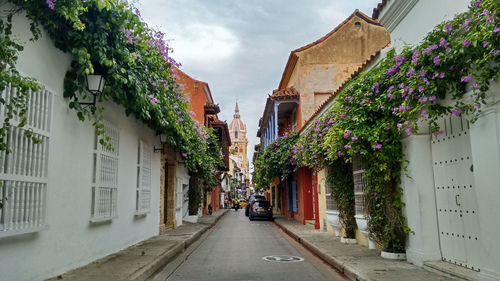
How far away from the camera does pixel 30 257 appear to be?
5129 millimetres

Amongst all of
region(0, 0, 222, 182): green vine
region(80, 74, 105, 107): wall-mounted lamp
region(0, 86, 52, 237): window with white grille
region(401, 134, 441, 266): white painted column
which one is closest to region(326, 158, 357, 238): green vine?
region(401, 134, 441, 266): white painted column

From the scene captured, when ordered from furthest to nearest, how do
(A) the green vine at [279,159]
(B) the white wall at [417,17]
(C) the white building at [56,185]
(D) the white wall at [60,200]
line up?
(A) the green vine at [279,159], (B) the white wall at [417,17], (D) the white wall at [60,200], (C) the white building at [56,185]

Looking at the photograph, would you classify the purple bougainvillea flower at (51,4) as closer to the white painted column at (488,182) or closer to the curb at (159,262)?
the curb at (159,262)

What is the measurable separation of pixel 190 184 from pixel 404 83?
53.3ft

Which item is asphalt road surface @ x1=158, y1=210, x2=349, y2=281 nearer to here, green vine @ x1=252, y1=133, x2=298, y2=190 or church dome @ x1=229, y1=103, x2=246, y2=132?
green vine @ x1=252, y1=133, x2=298, y2=190

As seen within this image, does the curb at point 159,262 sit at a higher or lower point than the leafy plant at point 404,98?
lower

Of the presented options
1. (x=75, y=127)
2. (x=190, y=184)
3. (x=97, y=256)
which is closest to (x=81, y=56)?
(x=75, y=127)

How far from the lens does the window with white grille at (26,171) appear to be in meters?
4.67

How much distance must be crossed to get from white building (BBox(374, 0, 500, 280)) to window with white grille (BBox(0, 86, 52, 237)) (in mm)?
6017

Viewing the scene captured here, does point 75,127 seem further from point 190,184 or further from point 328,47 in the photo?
point 328,47

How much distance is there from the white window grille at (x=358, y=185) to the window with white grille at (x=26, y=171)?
6.88 m

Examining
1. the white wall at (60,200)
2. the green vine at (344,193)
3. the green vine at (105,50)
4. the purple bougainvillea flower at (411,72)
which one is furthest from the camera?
the green vine at (344,193)

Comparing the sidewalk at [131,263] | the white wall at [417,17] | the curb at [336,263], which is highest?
the white wall at [417,17]

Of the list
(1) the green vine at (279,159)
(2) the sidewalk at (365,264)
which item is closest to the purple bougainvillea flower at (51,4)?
(2) the sidewalk at (365,264)
